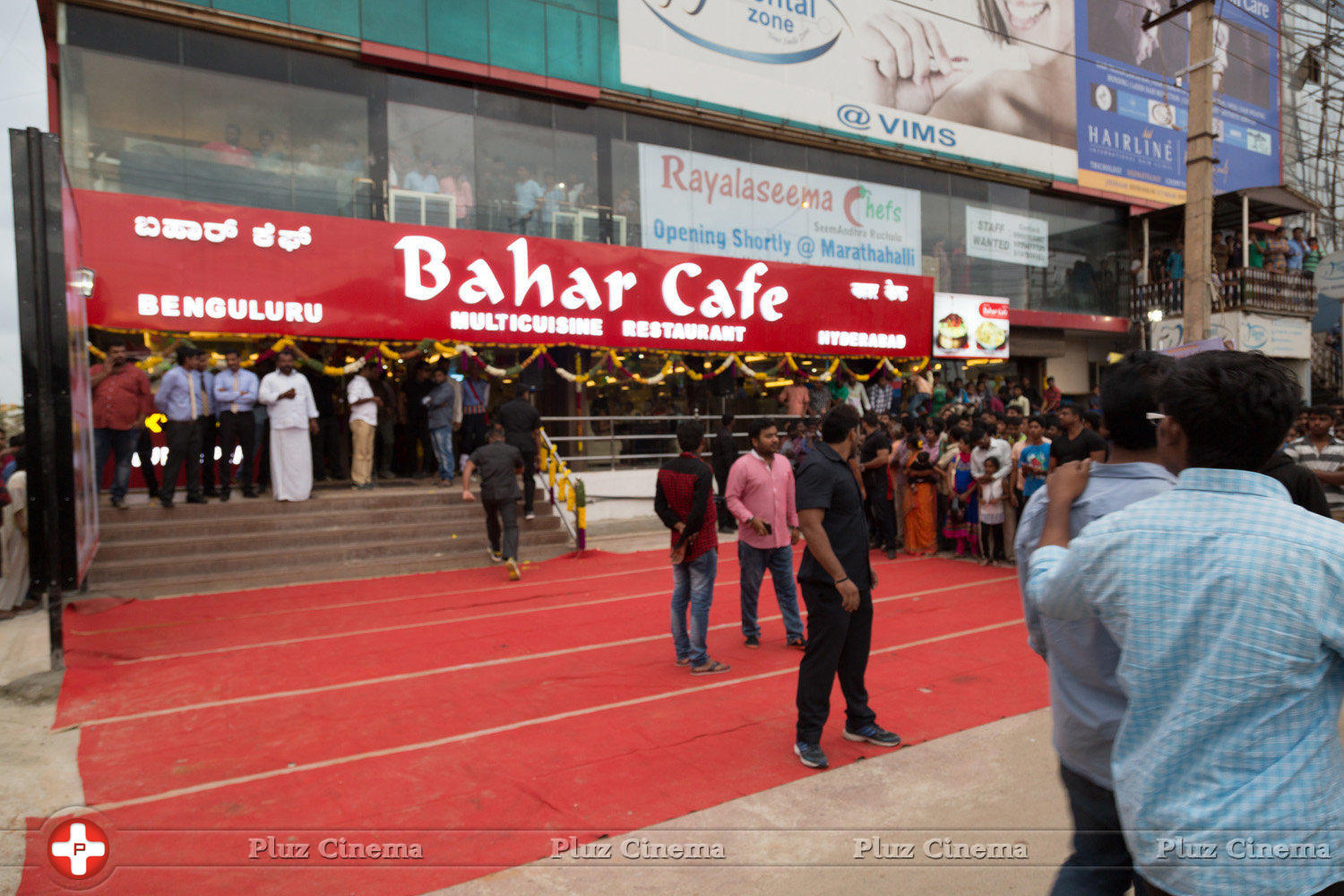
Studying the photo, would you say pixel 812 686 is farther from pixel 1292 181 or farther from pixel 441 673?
pixel 1292 181

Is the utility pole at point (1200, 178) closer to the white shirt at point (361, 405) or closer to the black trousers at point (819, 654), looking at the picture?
the black trousers at point (819, 654)

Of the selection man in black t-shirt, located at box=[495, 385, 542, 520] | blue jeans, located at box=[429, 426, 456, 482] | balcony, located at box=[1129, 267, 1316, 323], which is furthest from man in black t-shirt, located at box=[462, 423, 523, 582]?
balcony, located at box=[1129, 267, 1316, 323]

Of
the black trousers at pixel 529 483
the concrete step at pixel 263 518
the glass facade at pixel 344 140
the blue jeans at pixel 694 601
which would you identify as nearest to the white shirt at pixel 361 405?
the concrete step at pixel 263 518

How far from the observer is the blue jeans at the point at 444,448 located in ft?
42.7

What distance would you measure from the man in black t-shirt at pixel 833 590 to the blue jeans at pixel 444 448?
30.5 feet

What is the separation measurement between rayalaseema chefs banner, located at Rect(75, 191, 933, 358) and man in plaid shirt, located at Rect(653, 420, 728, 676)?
26.1 ft

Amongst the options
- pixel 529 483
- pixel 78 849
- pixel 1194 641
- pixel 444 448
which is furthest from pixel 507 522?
pixel 1194 641

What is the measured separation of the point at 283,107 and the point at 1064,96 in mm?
20505

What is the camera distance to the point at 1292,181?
96.2 ft

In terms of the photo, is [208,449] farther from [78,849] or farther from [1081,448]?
[1081,448]

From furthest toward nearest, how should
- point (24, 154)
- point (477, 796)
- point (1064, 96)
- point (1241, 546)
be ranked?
point (1064, 96) → point (24, 154) → point (477, 796) → point (1241, 546)

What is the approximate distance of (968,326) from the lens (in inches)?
769

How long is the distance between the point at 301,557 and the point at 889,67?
17919 mm

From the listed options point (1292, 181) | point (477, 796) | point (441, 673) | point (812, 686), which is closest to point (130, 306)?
point (441, 673)
